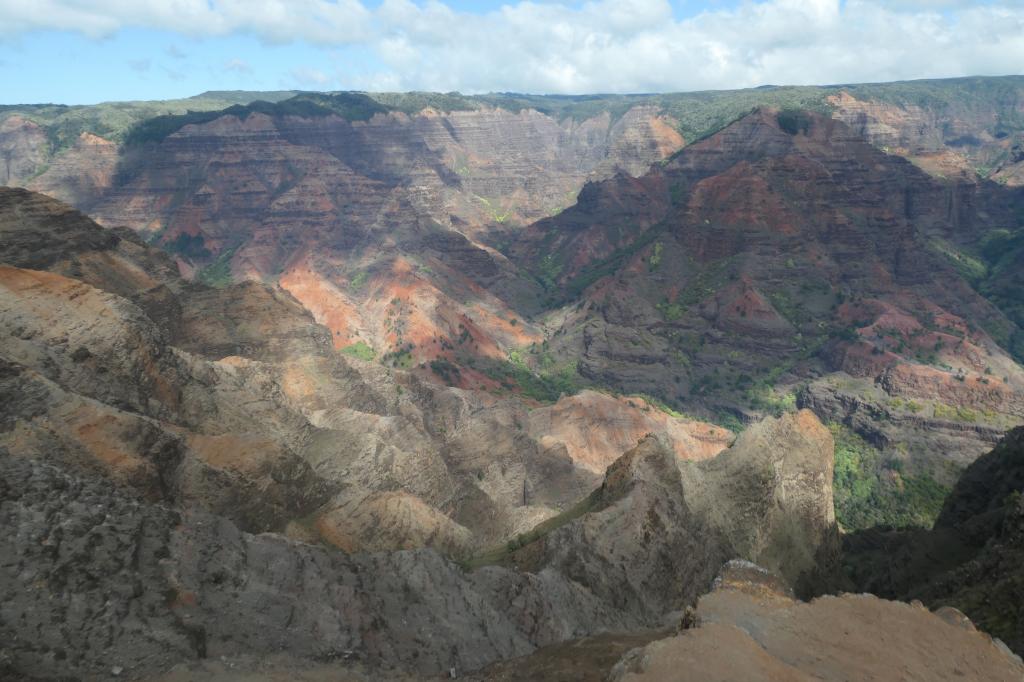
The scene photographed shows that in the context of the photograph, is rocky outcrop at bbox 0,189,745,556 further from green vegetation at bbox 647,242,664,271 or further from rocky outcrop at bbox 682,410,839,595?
green vegetation at bbox 647,242,664,271

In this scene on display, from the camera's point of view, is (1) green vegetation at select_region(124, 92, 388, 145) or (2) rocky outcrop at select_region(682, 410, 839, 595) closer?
(2) rocky outcrop at select_region(682, 410, 839, 595)

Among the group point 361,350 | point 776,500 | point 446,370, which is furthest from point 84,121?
point 776,500

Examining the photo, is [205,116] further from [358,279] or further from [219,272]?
[358,279]

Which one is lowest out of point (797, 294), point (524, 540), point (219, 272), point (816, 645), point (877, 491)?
point (877, 491)

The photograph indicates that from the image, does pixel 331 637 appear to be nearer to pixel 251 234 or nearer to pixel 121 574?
pixel 121 574

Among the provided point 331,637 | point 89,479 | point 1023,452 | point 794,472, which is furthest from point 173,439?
point 1023,452

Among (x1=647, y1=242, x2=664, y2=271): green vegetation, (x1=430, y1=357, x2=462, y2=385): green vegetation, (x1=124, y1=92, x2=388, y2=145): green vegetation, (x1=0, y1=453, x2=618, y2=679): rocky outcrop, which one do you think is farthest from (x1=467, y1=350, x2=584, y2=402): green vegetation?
(x1=124, y1=92, x2=388, y2=145): green vegetation

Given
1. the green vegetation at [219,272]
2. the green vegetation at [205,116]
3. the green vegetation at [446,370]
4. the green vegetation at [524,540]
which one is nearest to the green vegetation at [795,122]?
the green vegetation at [446,370]
